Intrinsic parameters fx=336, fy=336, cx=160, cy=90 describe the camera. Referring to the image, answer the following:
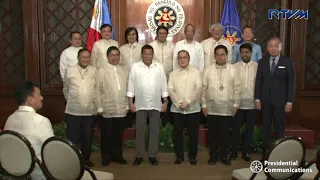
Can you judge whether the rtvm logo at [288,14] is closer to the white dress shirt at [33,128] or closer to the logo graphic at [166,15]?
the logo graphic at [166,15]

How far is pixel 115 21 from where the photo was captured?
5367 mm

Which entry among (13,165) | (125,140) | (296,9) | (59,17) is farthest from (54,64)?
(296,9)

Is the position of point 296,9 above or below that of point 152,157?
above

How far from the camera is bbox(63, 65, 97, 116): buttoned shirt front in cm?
364

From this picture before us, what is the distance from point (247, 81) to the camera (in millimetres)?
4090

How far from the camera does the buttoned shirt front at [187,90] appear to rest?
3.78 m

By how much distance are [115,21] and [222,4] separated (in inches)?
68.0

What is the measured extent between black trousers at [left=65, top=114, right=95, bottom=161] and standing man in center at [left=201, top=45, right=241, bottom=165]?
1.32 meters

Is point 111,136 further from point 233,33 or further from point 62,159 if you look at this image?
point 233,33

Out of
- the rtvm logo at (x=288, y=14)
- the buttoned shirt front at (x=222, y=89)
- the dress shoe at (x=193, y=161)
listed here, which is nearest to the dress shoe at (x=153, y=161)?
the dress shoe at (x=193, y=161)

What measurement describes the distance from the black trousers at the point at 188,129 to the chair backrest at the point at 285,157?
168 cm

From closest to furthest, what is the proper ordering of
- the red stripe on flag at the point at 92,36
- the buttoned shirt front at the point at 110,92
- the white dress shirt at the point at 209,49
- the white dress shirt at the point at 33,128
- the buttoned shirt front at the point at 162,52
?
the white dress shirt at the point at 33,128, the buttoned shirt front at the point at 110,92, the buttoned shirt front at the point at 162,52, the white dress shirt at the point at 209,49, the red stripe on flag at the point at 92,36

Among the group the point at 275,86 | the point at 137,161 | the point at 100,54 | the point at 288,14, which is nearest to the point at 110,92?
the point at 100,54

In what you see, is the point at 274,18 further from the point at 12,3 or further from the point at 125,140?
the point at 12,3
